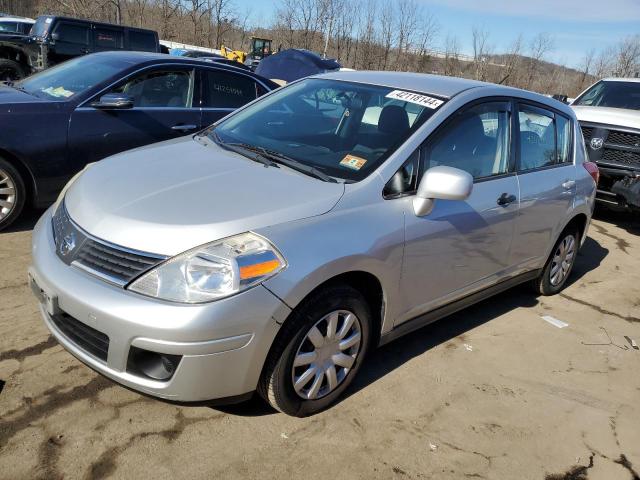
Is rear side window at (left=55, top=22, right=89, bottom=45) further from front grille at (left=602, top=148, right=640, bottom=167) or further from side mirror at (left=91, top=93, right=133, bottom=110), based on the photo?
front grille at (left=602, top=148, right=640, bottom=167)

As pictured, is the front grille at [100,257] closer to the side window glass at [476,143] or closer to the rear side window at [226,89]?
the side window glass at [476,143]

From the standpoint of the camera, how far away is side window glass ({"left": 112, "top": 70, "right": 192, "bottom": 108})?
214 inches

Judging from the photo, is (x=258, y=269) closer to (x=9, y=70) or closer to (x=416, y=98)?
(x=416, y=98)

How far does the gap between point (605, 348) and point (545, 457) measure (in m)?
1.69

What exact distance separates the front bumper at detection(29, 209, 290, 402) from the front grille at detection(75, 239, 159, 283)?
5cm

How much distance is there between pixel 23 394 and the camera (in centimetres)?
278

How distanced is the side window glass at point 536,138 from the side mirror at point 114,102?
3.33 m

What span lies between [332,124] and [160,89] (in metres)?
2.80

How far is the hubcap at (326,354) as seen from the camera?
8.83 ft

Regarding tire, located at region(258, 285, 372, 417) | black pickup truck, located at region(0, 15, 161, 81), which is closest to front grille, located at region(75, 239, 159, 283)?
tire, located at region(258, 285, 372, 417)

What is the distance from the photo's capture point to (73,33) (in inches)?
546

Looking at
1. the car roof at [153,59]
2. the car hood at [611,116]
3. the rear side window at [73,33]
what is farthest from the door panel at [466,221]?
the rear side window at [73,33]

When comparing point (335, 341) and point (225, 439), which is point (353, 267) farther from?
point (225, 439)

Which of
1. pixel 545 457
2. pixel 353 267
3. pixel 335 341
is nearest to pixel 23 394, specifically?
pixel 335 341
